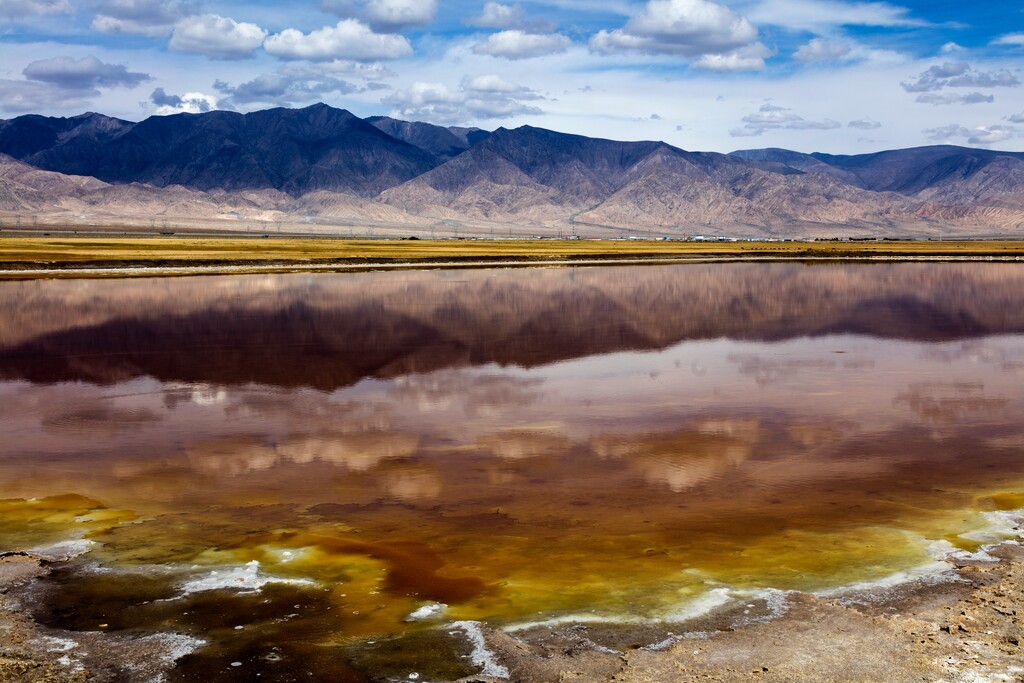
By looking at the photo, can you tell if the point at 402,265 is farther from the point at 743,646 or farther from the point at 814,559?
the point at 743,646

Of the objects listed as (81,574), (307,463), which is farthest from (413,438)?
(81,574)

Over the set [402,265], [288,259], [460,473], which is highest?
[460,473]

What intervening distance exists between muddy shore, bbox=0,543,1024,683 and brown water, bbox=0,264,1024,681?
412 millimetres

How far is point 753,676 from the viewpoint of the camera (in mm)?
9391

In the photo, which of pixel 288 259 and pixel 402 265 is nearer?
pixel 402 265

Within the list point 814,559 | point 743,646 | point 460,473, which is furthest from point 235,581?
point 814,559

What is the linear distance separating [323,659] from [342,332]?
29932mm

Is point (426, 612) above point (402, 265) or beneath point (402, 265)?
above

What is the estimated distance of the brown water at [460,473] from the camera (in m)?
11.4

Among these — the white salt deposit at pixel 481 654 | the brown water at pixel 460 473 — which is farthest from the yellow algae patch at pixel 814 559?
the white salt deposit at pixel 481 654

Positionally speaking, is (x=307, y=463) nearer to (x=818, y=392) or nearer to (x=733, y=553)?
(x=733, y=553)

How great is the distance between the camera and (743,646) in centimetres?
1012

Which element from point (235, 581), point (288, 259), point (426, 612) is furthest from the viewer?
point (288, 259)

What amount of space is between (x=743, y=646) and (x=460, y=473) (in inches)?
320
